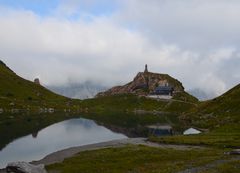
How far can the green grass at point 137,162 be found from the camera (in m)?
57.4

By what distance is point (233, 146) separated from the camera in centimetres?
8512

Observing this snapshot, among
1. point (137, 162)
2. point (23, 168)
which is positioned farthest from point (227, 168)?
point (23, 168)

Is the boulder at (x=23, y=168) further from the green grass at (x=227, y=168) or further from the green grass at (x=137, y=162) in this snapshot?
the green grass at (x=227, y=168)

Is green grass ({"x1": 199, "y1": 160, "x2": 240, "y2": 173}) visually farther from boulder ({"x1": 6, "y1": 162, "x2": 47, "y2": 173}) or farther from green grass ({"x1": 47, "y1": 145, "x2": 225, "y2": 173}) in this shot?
boulder ({"x1": 6, "y1": 162, "x2": 47, "y2": 173})

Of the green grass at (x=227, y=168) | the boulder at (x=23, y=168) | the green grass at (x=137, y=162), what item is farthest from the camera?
the green grass at (x=137, y=162)

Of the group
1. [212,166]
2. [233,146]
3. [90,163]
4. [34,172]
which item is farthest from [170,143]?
[34,172]

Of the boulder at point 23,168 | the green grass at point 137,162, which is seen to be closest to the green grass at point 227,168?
the green grass at point 137,162

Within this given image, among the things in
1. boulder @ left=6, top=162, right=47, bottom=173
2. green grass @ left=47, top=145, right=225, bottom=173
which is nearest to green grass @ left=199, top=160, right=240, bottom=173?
green grass @ left=47, top=145, right=225, bottom=173

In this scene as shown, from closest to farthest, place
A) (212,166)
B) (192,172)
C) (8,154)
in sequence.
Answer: (192,172) < (212,166) < (8,154)

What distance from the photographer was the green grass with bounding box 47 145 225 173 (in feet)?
188

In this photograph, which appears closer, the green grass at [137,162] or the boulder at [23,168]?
the boulder at [23,168]

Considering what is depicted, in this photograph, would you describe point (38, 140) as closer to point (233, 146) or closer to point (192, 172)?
point (233, 146)

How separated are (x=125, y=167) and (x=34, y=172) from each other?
1525 cm

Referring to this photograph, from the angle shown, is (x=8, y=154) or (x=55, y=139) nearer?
(x=8, y=154)
